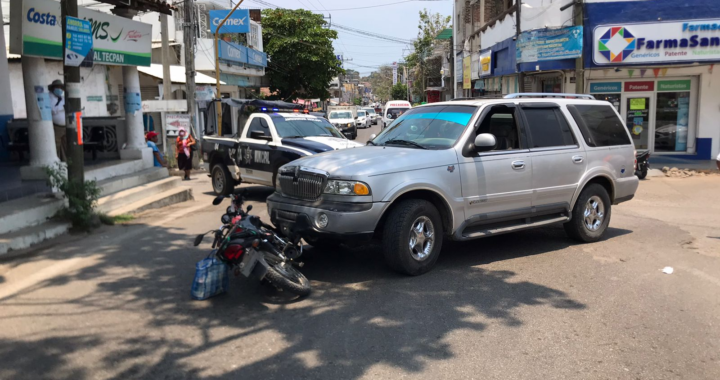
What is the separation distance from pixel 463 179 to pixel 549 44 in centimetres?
1303

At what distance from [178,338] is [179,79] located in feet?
67.3

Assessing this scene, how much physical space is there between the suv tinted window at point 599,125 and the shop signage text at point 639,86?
11.2 m

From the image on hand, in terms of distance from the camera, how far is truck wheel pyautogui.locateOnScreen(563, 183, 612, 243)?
25.7ft

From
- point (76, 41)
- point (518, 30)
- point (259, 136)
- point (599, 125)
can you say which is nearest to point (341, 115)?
point (518, 30)

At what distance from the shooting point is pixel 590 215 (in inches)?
316

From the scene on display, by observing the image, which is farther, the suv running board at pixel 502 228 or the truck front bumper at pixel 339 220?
the suv running board at pixel 502 228

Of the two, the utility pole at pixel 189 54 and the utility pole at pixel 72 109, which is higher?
the utility pole at pixel 189 54

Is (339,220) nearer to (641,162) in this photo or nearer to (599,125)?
(599,125)

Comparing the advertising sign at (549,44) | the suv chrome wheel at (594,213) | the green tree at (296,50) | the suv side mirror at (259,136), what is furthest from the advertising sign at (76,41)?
the green tree at (296,50)

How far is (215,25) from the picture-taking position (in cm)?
2386

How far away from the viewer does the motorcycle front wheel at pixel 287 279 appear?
537cm

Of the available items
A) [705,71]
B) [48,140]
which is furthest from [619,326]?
[705,71]

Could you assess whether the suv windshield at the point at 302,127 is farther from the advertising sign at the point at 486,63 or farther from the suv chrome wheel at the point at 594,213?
the advertising sign at the point at 486,63

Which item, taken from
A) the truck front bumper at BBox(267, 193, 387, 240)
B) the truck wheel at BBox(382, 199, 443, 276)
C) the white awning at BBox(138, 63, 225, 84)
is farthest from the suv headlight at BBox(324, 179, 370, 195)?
the white awning at BBox(138, 63, 225, 84)
